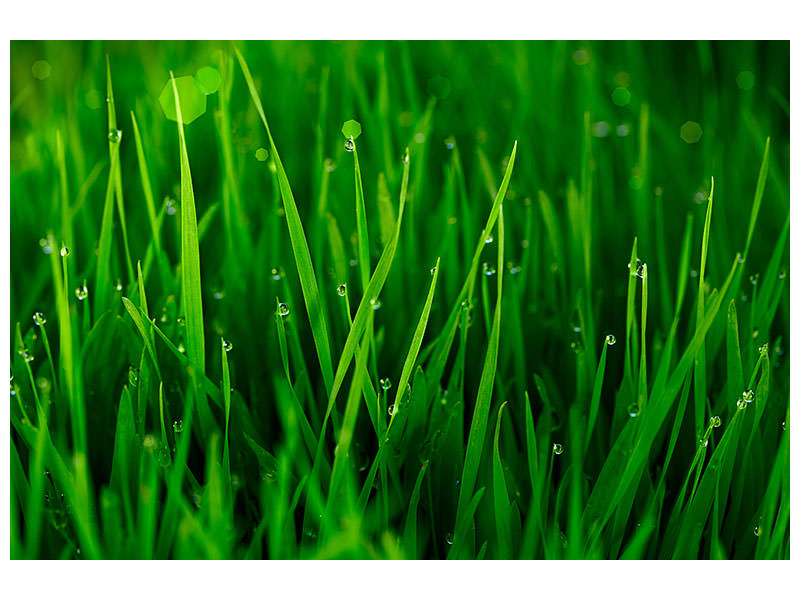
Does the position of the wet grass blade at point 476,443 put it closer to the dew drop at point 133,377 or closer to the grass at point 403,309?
the grass at point 403,309

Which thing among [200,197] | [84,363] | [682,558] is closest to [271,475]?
[84,363]

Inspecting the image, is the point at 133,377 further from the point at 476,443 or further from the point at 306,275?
the point at 476,443

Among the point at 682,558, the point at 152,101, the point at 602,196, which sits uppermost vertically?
the point at 152,101

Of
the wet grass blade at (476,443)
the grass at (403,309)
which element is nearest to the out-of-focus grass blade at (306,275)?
the grass at (403,309)

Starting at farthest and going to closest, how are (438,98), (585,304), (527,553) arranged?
(438,98) → (585,304) → (527,553)

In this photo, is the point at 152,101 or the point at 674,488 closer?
the point at 674,488

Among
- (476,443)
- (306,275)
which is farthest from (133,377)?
(476,443)

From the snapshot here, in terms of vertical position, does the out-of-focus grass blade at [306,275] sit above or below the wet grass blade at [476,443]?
above

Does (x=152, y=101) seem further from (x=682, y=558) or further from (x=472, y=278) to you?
(x=682, y=558)

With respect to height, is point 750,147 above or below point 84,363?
above
